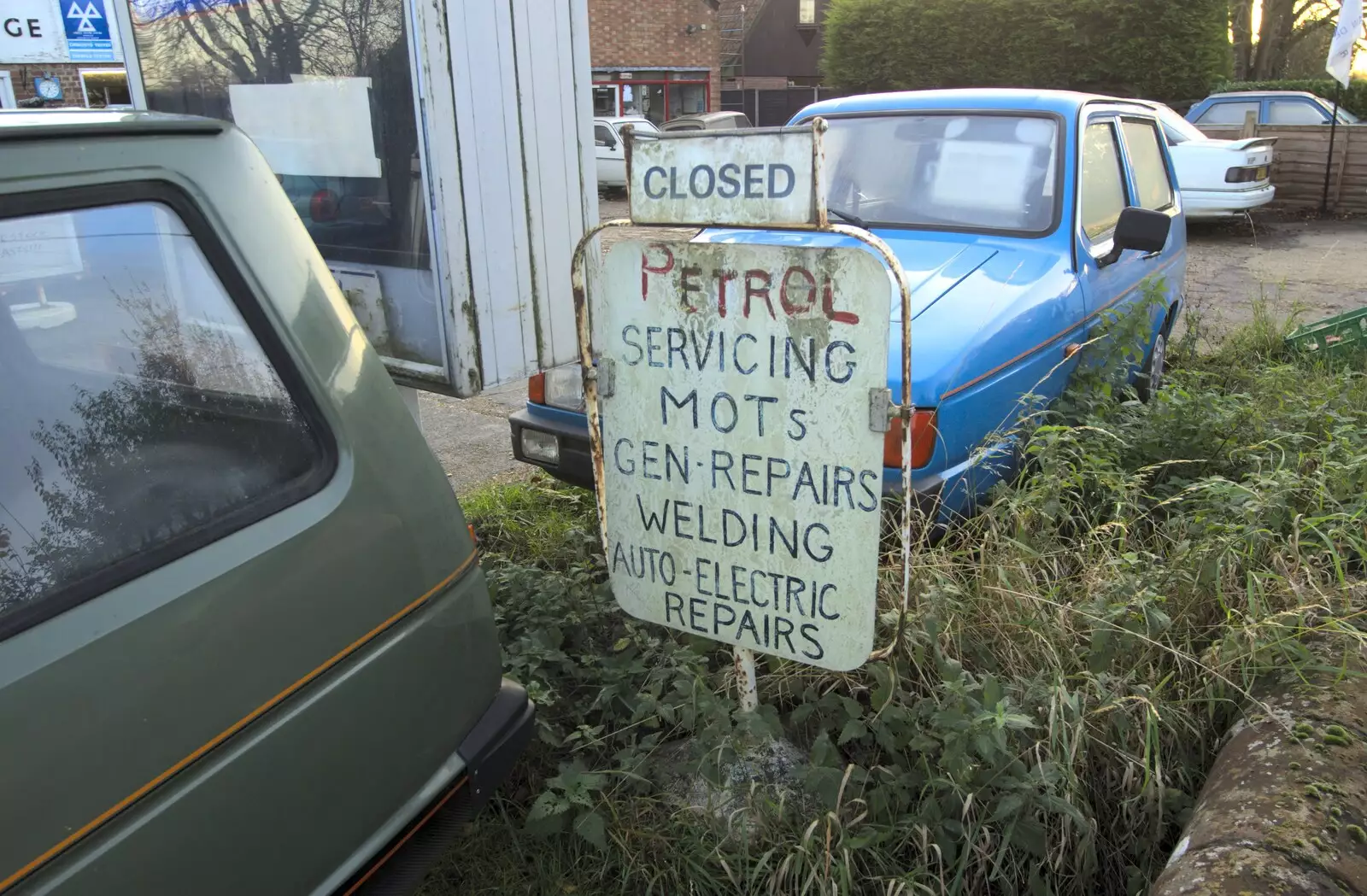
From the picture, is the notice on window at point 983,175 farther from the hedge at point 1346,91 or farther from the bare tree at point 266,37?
the hedge at point 1346,91

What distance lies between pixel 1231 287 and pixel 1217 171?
3.03 meters

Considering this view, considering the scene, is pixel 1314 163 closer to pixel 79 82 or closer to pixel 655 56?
pixel 79 82

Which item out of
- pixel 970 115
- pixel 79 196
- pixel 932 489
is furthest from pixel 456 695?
pixel 970 115

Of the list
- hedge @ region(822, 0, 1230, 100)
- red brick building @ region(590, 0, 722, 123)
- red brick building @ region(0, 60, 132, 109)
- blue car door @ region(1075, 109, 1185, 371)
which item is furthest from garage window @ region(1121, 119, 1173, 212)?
red brick building @ region(590, 0, 722, 123)

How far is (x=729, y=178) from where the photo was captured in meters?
2.07

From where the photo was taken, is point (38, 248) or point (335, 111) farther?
point (335, 111)

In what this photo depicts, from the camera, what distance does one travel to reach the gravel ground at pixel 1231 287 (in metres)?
5.32

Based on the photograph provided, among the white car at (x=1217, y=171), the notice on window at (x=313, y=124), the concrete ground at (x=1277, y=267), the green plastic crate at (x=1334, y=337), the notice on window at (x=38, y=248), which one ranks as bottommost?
the concrete ground at (x=1277, y=267)

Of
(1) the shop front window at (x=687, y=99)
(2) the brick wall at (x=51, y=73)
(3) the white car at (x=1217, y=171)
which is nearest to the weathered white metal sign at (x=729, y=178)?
(3) the white car at (x=1217, y=171)

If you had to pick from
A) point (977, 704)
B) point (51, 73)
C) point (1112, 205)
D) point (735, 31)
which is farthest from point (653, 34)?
point (977, 704)

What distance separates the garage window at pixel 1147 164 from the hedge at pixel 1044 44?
49.0ft

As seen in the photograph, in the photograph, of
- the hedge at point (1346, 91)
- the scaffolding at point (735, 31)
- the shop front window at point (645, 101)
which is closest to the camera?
the hedge at point (1346, 91)

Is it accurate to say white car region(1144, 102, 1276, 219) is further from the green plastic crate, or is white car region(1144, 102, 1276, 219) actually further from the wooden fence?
the green plastic crate

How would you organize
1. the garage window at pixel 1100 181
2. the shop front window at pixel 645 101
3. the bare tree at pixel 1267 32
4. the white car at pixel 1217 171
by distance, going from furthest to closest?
the shop front window at pixel 645 101 < the bare tree at pixel 1267 32 < the white car at pixel 1217 171 < the garage window at pixel 1100 181
